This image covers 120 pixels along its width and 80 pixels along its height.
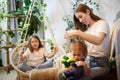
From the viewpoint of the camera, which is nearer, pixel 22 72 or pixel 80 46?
pixel 80 46

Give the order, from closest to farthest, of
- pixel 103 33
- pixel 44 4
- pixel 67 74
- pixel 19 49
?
pixel 67 74 → pixel 103 33 → pixel 19 49 → pixel 44 4

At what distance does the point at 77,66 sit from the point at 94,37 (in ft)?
0.84

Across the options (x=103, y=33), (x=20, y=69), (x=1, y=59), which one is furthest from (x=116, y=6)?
(x=1, y=59)

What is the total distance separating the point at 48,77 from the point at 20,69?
74cm

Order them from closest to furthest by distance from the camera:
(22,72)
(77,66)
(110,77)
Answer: (77,66) < (110,77) < (22,72)

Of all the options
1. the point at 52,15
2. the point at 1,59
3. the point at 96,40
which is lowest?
the point at 1,59

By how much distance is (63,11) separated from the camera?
3.07m

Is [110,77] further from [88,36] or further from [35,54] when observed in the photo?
[35,54]

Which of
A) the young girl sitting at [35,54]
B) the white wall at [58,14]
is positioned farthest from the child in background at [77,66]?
the white wall at [58,14]

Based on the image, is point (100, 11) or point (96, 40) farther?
point (100, 11)

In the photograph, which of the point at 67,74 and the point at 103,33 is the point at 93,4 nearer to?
the point at 103,33

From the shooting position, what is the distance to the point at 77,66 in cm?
146

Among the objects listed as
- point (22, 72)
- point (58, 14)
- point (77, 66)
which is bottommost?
point (22, 72)

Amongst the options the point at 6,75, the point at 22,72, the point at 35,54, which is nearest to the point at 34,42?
the point at 35,54
